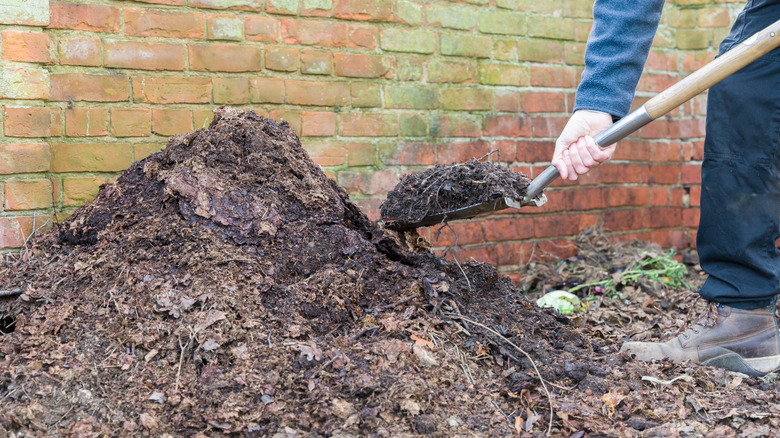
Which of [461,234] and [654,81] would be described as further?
[654,81]

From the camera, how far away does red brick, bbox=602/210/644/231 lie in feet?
12.3

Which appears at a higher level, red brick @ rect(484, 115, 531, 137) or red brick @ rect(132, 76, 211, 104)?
red brick @ rect(132, 76, 211, 104)

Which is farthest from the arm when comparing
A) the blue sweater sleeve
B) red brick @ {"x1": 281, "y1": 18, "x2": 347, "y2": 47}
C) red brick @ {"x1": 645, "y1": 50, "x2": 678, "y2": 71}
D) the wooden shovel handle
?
red brick @ {"x1": 645, "y1": 50, "x2": 678, "y2": 71}

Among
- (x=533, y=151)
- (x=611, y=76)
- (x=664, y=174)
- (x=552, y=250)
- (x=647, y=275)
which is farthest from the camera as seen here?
(x=664, y=174)

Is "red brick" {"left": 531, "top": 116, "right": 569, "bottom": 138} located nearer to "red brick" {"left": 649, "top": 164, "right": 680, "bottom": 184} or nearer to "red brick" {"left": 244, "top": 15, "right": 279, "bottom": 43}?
"red brick" {"left": 649, "top": 164, "right": 680, "bottom": 184}

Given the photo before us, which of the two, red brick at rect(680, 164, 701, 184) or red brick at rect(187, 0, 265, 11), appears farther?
red brick at rect(680, 164, 701, 184)

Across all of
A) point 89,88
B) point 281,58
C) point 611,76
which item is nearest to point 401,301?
point 611,76

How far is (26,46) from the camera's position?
225cm

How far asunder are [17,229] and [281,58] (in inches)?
49.9

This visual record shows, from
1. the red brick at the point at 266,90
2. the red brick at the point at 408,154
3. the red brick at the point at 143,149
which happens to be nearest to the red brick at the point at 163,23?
the red brick at the point at 266,90

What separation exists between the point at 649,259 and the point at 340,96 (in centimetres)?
196

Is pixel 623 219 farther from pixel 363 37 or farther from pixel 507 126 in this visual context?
pixel 363 37

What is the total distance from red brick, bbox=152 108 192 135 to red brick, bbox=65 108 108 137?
0.19 metres

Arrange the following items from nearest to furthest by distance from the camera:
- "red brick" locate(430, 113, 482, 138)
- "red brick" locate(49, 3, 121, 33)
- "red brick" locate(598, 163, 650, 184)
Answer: "red brick" locate(49, 3, 121, 33) → "red brick" locate(430, 113, 482, 138) → "red brick" locate(598, 163, 650, 184)
